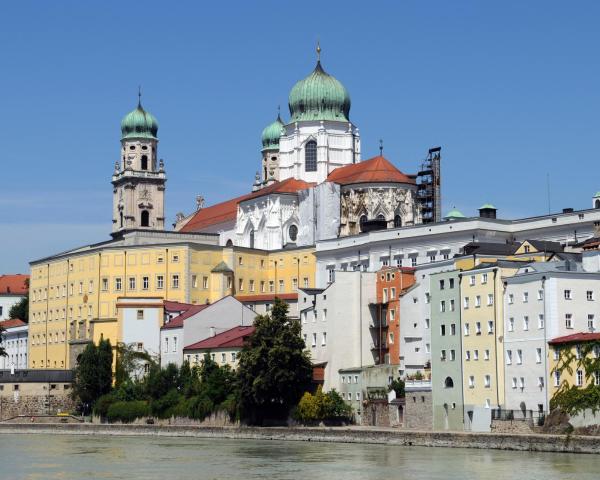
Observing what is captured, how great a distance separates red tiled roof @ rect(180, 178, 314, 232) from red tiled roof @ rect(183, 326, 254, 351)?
3076 centimetres

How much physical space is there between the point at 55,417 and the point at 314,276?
2666 centimetres

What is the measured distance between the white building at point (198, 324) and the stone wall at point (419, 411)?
1018 inches

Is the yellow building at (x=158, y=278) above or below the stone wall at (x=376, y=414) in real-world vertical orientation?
above

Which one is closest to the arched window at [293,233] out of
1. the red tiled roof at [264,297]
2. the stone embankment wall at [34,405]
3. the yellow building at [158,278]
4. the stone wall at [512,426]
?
the yellow building at [158,278]

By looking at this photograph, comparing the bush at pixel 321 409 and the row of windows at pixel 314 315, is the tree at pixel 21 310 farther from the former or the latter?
the bush at pixel 321 409

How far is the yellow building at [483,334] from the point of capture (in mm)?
69125

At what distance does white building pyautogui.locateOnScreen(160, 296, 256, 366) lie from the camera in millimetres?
96750

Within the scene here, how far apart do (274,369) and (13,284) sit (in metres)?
98.7

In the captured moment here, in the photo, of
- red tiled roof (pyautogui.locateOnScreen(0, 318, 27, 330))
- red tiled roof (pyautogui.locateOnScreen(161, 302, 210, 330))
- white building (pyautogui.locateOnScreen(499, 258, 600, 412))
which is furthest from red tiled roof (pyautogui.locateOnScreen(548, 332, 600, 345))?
red tiled roof (pyautogui.locateOnScreen(0, 318, 27, 330))

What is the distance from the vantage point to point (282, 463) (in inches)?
2356

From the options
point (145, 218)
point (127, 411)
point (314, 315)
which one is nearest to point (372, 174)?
point (314, 315)

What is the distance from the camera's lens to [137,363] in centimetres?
9956

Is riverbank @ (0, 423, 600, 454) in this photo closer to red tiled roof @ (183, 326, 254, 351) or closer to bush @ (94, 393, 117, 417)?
bush @ (94, 393, 117, 417)

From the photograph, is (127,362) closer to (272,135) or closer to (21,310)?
(21,310)
